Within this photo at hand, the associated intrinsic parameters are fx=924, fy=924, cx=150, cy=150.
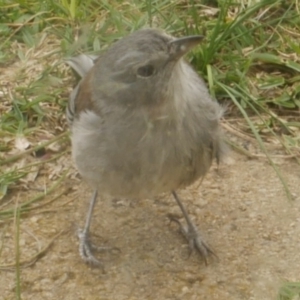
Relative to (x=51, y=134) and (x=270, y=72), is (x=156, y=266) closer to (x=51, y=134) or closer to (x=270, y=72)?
(x=51, y=134)

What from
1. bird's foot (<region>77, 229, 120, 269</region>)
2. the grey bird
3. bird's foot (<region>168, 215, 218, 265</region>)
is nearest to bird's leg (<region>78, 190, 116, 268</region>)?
bird's foot (<region>77, 229, 120, 269</region>)

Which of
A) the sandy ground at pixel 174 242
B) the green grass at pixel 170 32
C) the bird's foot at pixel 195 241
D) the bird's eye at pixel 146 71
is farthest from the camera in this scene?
the green grass at pixel 170 32

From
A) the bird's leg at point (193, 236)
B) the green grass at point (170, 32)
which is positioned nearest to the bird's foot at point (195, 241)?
the bird's leg at point (193, 236)

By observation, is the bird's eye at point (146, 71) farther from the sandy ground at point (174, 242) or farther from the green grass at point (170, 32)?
the green grass at point (170, 32)

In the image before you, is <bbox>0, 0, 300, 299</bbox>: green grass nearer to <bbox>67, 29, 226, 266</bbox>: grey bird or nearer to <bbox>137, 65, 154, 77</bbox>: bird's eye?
<bbox>67, 29, 226, 266</bbox>: grey bird

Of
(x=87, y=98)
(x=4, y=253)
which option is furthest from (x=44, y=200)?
(x=87, y=98)

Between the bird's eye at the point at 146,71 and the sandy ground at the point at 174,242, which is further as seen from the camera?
the sandy ground at the point at 174,242
